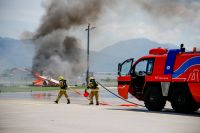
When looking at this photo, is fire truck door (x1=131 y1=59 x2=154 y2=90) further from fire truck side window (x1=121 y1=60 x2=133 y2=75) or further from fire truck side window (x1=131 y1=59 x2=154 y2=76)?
fire truck side window (x1=121 y1=60 x2=133 y2=75)

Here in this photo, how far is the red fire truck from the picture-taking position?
18219mm

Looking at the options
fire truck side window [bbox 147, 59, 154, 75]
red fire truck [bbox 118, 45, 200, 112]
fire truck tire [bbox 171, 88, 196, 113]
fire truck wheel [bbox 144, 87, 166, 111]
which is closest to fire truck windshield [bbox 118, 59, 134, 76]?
red fire truck [bbox 118, 45, 200, 112]

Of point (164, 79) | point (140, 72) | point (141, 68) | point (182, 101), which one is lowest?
point (182, 101)

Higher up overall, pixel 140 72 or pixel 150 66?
pixel 150 66

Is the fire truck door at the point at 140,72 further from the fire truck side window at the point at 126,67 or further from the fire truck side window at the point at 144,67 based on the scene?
the fire truck side window at the point at 126,67

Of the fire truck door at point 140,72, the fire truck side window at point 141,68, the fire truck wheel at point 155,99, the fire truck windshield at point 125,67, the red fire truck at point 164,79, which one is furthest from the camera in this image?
the fire truck windshield at point 125,67

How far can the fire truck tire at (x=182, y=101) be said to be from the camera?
720 inches

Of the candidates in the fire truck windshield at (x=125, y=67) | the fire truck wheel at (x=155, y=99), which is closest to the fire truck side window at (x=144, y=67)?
the fire truck windshield at (x=125, y=67)

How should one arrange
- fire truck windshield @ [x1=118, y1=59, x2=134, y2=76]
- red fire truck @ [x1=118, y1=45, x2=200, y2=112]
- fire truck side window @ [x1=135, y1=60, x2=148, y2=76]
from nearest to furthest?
red fire truck @ [x1=118, y1=45, x2=200, y2=112]
fire truck side window @ [x1=135, y1=60, x2=148, y2=76]
fire truck windshield @ [x1=118, y1=59, x2=134, y2=76]

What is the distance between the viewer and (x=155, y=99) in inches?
774

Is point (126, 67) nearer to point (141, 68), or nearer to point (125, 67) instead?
point (125, 67)

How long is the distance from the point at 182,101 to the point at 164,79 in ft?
4.58

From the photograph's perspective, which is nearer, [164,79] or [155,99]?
[164,79]

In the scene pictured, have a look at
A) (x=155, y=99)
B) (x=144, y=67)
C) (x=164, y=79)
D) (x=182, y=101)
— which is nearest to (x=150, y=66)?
(x=144, y=67)
